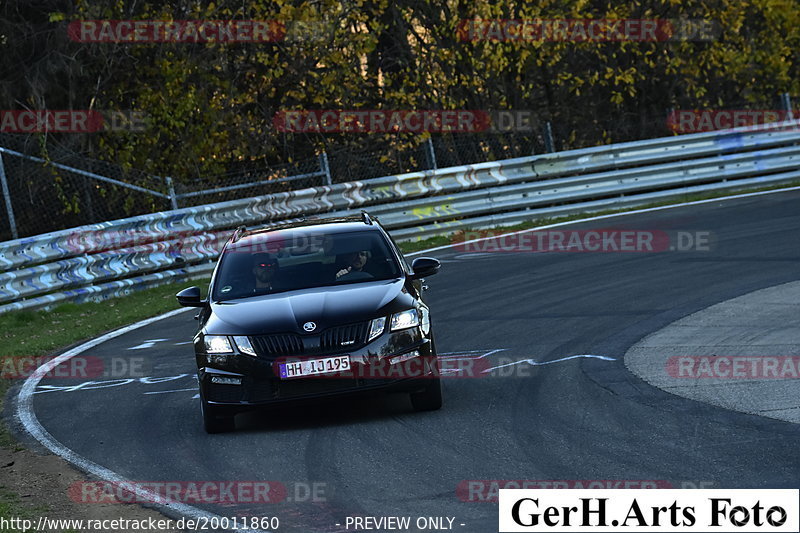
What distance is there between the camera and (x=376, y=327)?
363 inches

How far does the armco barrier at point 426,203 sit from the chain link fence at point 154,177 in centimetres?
54

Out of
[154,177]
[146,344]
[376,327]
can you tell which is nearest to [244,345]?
[376,327]

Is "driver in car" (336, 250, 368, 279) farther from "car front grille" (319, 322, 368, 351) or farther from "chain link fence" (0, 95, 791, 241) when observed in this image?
"chain link fence" (0, 95, 791, 241)

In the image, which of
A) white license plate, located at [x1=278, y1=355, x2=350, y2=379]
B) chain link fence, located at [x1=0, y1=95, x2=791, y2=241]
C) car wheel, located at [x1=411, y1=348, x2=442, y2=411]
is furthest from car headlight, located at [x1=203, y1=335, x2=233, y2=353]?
chain link fence, located at [x1=0, y1=95, x2=791, y2=241]

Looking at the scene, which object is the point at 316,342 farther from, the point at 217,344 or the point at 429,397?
the point at 429,397

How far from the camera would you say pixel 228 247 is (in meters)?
11.1

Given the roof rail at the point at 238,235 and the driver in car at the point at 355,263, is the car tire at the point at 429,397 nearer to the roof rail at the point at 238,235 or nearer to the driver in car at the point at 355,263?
the driver in car at the point at 355,263

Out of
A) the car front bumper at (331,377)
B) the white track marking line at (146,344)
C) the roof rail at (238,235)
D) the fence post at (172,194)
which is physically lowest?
the white track marking line at (146,344)

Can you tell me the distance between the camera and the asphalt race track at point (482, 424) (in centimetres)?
717

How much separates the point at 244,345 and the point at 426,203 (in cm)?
1301

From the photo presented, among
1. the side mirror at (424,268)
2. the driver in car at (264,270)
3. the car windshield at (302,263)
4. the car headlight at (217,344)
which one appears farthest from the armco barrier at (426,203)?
the side mirror at (424,268)

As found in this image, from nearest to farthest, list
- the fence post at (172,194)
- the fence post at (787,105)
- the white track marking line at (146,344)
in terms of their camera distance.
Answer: the white track marking line at (146,344) < the fence post at (172,194) < the fence post at (787,105)

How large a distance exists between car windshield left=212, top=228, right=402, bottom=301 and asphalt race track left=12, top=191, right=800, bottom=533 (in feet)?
3.35

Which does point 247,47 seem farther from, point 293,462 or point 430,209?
point 293,462
